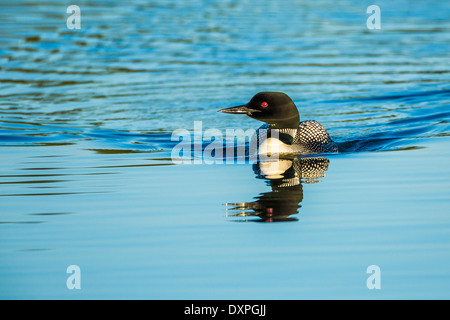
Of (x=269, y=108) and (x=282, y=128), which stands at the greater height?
(x=269, y=108)

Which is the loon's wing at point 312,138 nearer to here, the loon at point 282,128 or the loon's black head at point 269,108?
the loon at point 282,128

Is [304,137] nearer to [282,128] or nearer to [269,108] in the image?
[282,128]

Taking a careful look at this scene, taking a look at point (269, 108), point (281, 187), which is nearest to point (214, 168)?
point (269, 108)

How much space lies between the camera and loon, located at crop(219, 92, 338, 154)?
26.0 feet

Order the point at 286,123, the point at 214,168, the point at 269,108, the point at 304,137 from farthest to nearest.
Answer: the point at 304,137
the point at 286,123
the point at 269,108
the point at 214,168

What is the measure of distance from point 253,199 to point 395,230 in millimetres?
1325

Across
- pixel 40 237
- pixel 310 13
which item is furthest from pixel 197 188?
pixel 310 13

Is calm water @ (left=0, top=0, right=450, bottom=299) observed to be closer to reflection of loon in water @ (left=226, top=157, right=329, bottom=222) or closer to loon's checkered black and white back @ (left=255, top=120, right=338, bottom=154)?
reflection of loon in water @ (left=226, top=157, right=329, bottom=222)

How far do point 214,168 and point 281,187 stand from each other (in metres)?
1.07

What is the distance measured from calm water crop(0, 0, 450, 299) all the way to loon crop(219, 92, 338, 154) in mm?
276

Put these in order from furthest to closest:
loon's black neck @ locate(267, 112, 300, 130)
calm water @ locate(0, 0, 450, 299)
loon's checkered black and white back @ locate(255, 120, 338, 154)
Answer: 1. loon's checkered black and white back @ locate(255, 120, 338, 154)
2. loon's black neck @ locate(267, 112, 300, 130)
3. calm water @ locate(0, 0, 450, 299)

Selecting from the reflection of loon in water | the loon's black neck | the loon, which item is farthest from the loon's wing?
the reflection of loon in water

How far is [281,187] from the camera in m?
Answer: 6.75

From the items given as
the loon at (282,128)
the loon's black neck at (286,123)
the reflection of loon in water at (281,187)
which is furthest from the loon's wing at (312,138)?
the reflection of loon in water at (281,187)
